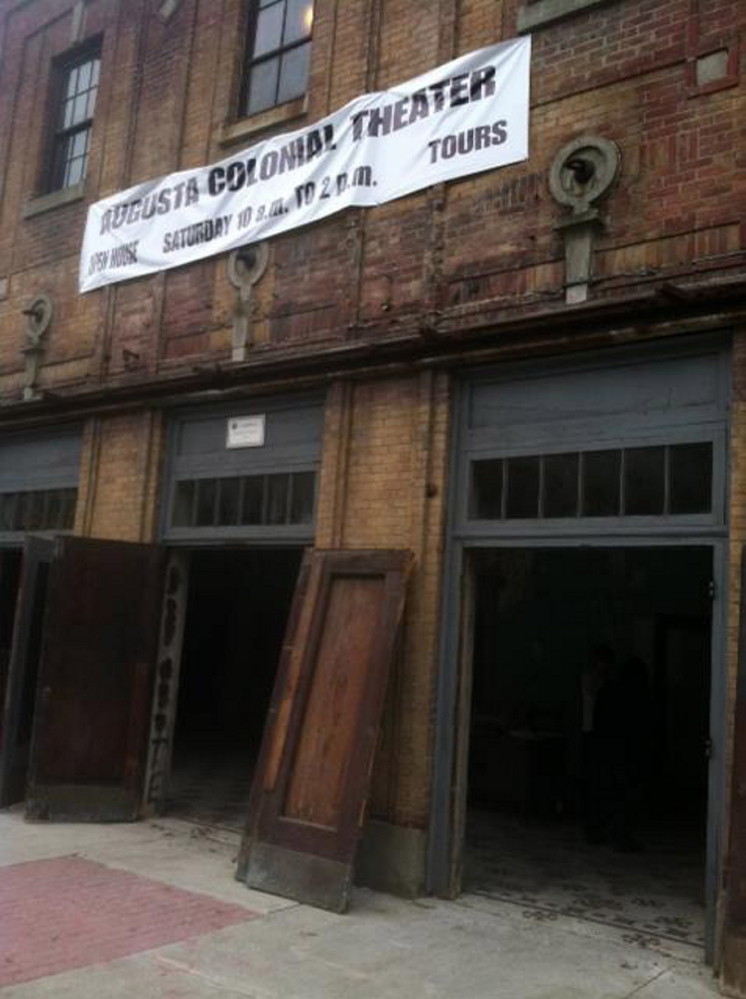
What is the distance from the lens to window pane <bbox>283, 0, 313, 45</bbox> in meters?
9.20

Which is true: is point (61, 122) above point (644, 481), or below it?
above

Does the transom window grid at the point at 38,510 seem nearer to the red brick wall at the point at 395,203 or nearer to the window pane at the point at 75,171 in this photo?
the red brick wall at the point at 395,203

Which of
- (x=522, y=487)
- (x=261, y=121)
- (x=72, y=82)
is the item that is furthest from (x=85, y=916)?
(x=72, y=82)

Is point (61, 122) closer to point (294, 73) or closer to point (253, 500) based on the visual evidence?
point (294, 73)

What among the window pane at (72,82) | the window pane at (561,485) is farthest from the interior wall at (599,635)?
the window pane at (72,82)

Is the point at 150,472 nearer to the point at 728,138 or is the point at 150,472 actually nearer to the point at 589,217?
the point at 589,217

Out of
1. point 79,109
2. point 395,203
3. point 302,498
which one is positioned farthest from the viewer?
point 79,109

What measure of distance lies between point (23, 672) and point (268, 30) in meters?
6.74

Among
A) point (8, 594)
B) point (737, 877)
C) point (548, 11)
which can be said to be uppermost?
point (548, 11)

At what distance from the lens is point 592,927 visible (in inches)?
243

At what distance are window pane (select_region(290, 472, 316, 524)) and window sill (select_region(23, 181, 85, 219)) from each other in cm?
498

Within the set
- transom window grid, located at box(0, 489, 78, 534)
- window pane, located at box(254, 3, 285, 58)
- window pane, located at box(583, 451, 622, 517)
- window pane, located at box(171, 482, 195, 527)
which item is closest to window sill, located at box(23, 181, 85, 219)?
window pane, located at box(254, 3, 285, 58)

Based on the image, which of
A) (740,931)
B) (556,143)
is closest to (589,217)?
(556,143)

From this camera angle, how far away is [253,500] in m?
8.58
